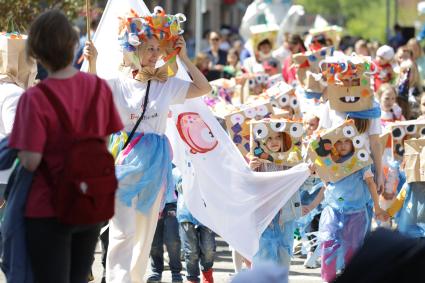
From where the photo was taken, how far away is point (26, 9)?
→ 14078mm

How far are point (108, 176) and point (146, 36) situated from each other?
279 cm

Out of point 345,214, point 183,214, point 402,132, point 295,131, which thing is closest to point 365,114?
point 295,131

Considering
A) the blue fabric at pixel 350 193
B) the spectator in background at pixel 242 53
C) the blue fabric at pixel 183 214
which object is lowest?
the blue fabric at pixel 183 214

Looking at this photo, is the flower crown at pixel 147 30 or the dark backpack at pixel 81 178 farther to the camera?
the flower crown at pixel 147 30

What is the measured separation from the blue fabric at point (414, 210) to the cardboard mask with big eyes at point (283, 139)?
1.04 meters

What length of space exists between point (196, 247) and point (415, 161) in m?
1.77

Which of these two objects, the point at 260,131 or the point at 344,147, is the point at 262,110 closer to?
the point at 260,131

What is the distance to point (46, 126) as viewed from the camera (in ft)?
18.0

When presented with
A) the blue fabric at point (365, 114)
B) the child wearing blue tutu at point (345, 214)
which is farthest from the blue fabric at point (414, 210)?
the blue fabric at point (365, 114)

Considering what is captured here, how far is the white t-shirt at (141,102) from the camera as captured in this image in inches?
318

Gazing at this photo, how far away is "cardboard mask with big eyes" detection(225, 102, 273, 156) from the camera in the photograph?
9.58 metres

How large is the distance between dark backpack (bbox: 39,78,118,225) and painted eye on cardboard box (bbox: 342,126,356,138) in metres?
3.63

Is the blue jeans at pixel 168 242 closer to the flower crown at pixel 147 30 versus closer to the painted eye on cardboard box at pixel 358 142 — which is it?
the painted eye on cardboard box at pixel 358 142

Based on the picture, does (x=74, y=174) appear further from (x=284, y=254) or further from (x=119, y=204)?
(x=284, y=254)
